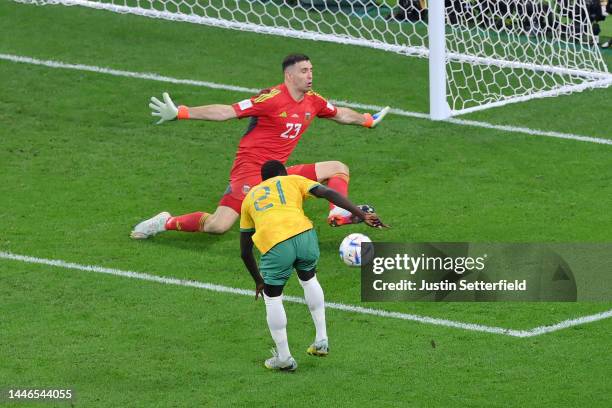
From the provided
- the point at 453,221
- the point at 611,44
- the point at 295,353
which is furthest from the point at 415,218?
the point at 611,44

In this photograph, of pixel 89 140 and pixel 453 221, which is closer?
pixel 453 221

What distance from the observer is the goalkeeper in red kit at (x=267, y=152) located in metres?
13.5

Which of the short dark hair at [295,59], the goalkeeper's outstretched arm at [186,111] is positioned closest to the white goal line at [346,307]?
the goalkeeper's outstretched arm at [186,111]

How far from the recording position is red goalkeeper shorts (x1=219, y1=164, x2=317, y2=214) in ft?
44.7

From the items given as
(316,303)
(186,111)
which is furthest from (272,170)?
(186,111)

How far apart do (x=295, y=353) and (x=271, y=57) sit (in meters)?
8.97

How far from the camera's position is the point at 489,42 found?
61.7 ft

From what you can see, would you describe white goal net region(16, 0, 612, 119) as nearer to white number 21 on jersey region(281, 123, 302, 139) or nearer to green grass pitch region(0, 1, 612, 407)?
green grass pitch region(0, 1, 612, 407)

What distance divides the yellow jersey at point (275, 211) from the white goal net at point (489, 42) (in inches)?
261

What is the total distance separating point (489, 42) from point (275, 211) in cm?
889

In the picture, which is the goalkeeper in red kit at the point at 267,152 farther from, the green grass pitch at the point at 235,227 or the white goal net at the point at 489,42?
the white goal net at the point at 489,42

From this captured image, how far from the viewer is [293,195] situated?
10750mm

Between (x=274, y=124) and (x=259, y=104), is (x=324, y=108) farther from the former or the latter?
(x=259, y=104)

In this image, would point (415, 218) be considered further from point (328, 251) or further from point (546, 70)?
point (546, 70)
